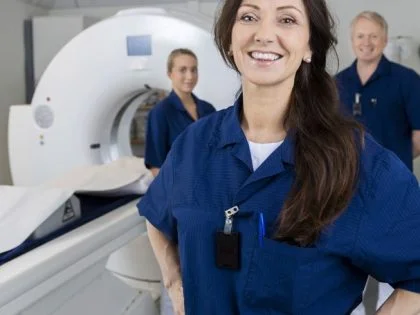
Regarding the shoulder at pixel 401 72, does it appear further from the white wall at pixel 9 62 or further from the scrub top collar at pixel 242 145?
the white wall at pixel 9 62

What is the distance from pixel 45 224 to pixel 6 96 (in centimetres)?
283

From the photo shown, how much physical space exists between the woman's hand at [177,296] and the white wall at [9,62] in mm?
2902

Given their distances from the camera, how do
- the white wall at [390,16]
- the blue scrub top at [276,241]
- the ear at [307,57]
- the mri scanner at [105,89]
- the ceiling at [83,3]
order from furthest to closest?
the ceiling at [83,3] < the white wall at [390,16] < the mri scanner at [105,89] < the ear at [307,57] < the blue scrub top at [276,241]

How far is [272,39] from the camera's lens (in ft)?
2.67

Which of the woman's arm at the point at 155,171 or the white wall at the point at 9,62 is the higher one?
the white wall at the point at 9,62

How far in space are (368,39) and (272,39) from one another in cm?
135

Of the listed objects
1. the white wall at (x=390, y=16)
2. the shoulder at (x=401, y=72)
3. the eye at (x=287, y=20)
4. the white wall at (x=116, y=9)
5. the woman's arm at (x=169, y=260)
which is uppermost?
the white wall at (x=116, y=9)

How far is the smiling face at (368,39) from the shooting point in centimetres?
201

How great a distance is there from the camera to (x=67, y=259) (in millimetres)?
1013

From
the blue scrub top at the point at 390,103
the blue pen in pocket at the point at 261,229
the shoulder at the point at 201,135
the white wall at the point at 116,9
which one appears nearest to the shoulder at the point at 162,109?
the blue scrub top at the point at 390,103

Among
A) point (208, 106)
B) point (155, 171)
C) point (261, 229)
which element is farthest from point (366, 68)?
point (261, 229)

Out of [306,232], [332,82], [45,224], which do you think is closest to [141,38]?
[45,224]

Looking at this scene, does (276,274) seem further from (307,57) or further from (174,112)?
(174,112)

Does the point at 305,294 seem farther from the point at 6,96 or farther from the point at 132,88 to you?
the point at 6,96
